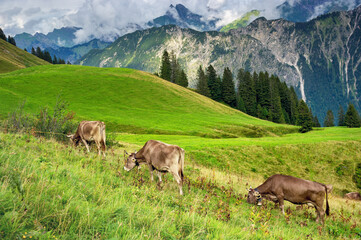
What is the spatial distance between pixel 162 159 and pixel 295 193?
641 cm

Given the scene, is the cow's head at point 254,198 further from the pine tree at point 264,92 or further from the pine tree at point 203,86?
the pine tree at point 264,92

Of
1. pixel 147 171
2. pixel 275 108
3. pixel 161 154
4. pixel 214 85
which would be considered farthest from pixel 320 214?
pixel 214 85

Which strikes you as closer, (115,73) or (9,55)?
(115,73)

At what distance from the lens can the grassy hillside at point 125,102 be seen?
1571 inches

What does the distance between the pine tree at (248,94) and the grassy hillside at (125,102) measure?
2758cm

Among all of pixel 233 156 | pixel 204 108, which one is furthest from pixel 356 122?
pixel 233 156

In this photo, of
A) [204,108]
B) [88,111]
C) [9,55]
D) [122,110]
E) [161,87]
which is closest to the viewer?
[88,111]

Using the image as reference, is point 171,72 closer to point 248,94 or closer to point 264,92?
point 248,94

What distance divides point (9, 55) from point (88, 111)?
96733mm

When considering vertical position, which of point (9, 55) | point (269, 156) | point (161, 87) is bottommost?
point (269, 156)

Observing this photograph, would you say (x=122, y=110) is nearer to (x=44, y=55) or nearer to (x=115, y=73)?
(x=115, y=73)

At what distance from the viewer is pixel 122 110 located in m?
48.5

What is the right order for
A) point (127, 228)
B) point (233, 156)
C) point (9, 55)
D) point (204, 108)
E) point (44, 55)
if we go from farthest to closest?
1. point (44, 55)
2. point (9, 55)
3. point (204, 108)
4. point (233, 156)
5. point (127, 228)

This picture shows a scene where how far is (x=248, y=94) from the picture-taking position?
299 ft
